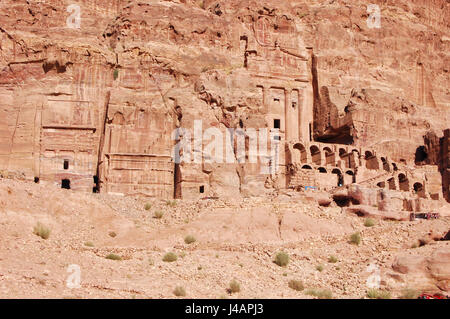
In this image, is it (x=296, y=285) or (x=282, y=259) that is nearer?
(x=296, y=285)

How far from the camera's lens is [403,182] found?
5100cm

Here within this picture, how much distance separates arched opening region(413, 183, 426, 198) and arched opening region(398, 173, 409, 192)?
0.92 metres

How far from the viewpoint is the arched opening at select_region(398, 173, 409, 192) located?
166 feet

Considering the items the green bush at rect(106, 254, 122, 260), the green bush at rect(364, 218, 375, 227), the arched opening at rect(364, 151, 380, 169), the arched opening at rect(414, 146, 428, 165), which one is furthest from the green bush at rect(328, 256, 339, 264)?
the arched opening at rect(414, 146, 428, 165)

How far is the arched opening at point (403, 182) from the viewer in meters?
50.5

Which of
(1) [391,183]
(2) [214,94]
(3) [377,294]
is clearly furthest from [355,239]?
(2) [214,94]

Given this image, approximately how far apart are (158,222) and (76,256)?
23.6ft

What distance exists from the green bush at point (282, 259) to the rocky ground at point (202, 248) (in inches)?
13.5

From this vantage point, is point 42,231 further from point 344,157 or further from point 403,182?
point 403,182

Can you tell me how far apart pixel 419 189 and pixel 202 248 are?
27402 millimetres

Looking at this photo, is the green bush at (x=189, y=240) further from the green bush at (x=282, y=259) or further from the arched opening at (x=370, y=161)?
the arched opening at (x=370, y=161)

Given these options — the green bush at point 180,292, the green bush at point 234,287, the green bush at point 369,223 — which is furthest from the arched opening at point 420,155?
the green bush at point 180,292

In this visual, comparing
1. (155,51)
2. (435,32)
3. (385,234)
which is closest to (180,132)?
(155,51)

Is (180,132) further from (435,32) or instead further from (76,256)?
(435,32)
